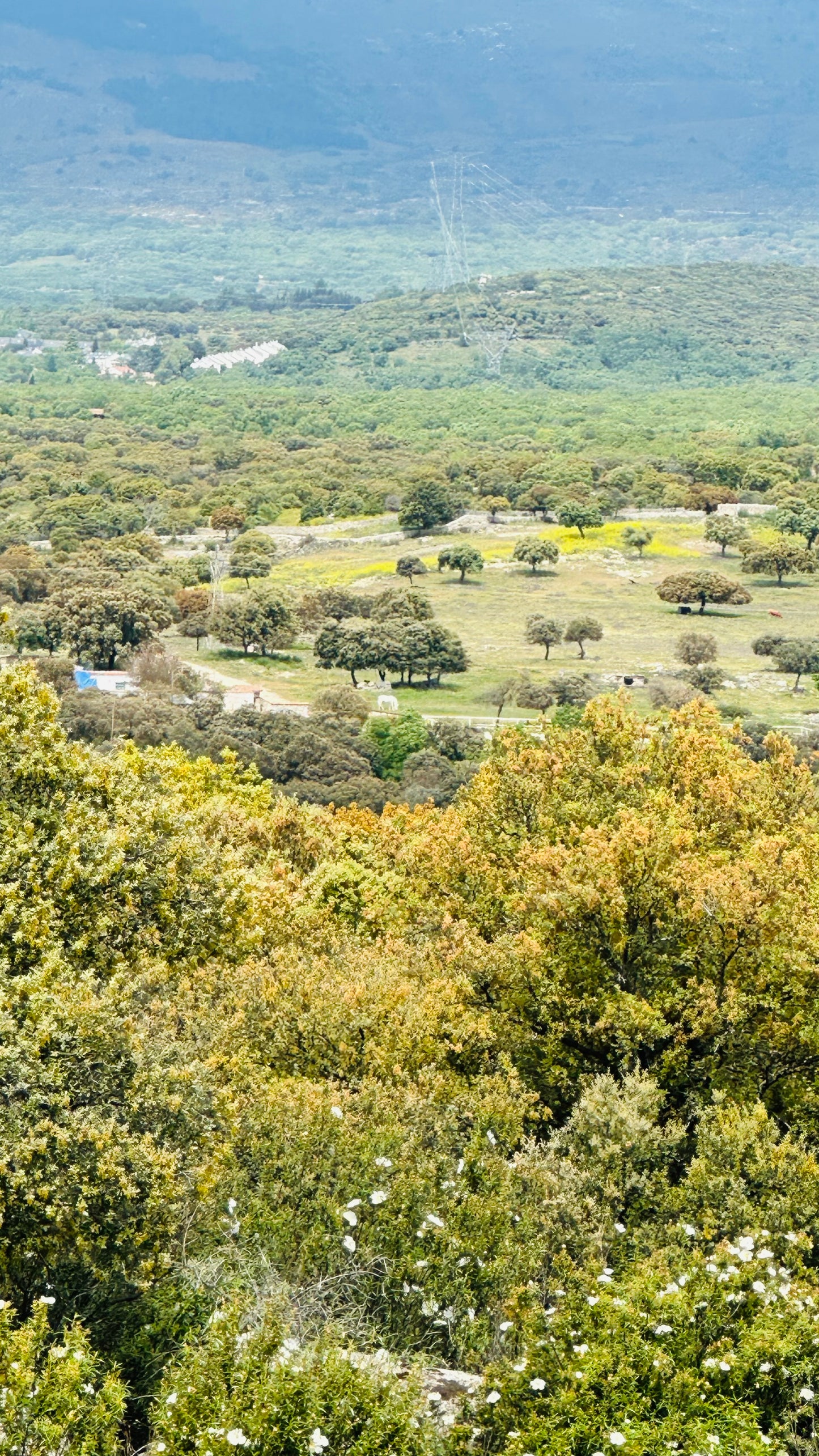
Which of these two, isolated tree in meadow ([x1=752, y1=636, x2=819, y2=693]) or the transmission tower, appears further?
the transmission tower

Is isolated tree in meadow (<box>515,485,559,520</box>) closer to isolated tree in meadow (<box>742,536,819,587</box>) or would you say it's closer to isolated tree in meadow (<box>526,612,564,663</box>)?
isolated tree in meadow (<box>742,536,819,587</box>)

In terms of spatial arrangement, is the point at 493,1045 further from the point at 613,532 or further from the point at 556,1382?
the point at 613,532

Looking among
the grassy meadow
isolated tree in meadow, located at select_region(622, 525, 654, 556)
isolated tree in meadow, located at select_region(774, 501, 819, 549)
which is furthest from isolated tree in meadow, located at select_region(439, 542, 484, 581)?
isolated tree in meadow, located at select_region(774, 501, 819, 549)

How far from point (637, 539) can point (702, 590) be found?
16.3m

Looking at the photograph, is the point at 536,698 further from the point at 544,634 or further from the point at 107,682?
the point at 107,682

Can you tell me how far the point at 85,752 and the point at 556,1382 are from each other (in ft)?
37.0

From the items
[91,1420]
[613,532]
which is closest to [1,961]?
[91,1420]

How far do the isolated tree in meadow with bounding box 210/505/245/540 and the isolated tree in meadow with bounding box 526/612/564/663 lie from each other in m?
39.8

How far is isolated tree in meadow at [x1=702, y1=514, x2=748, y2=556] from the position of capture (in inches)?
4363

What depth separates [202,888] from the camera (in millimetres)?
20609

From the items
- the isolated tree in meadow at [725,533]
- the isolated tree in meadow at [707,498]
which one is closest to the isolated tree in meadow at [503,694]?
the isolated tree in meadow at [725,533]

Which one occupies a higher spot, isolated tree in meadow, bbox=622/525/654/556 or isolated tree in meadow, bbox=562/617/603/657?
isolated tree in meadow, bbox=622/525/654/556

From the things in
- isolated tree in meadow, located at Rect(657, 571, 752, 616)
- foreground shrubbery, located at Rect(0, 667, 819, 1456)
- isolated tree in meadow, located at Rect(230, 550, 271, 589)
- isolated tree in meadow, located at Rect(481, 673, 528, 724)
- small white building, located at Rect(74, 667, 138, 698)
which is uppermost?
foreground shrubbery, located at Rect(0, 667, 819, 1456)

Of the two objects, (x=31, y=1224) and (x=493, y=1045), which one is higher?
(x=31, y=1224)
